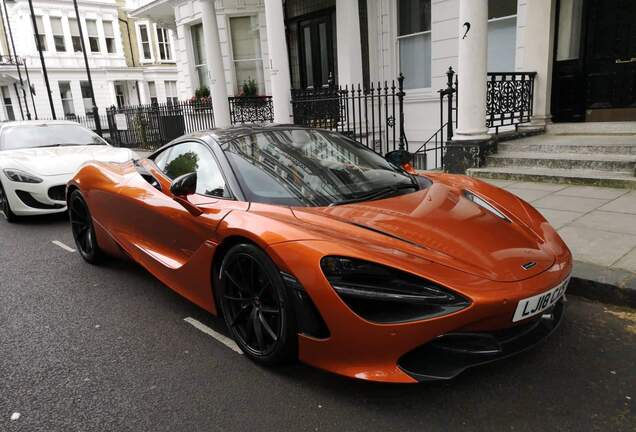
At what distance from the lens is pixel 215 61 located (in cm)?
1169

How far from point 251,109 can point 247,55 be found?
2.24m

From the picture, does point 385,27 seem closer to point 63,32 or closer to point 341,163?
point 341,163

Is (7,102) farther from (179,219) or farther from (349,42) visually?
(179,219)

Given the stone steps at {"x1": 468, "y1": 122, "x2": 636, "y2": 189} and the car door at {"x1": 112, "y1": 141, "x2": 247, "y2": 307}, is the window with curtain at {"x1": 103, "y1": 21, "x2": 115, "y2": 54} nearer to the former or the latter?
the stone steps at {"x1": 468, "y1": 122, "x2": 636, "y2": 189}

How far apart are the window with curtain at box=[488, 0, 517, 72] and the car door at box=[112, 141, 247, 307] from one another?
7650 mm

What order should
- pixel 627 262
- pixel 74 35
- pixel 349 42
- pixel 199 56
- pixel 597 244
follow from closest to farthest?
pixel 627 262, pixel 597 244, pixel 349 42, pixel 199 56, pixel 74 35

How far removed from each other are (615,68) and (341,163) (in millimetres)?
6806

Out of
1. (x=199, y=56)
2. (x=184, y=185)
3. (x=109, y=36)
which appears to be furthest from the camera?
(x=109, y=36)

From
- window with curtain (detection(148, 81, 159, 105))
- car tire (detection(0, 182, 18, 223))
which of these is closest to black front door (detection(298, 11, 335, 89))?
car tire (detection(0, 182, 18, 223))

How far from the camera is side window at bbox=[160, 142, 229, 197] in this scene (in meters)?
3.14

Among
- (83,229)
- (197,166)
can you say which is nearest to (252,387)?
(197,166)

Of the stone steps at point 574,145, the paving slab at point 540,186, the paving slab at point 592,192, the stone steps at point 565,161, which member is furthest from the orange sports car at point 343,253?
the stone steps at point 574,145

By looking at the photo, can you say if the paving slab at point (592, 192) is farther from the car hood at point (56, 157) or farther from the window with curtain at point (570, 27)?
the car hood at point (56, 157)

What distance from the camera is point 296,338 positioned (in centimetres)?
240
